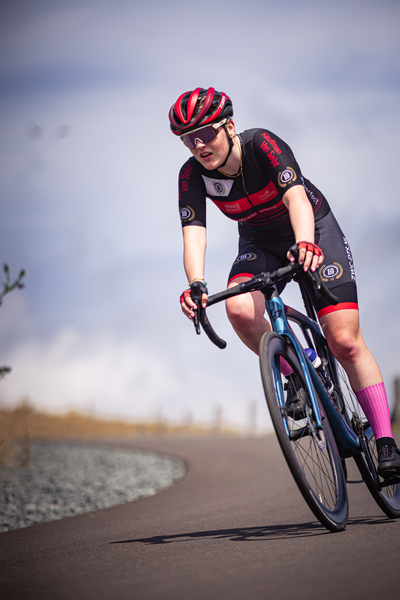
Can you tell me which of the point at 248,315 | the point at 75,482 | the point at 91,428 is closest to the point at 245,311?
the point at 248,315

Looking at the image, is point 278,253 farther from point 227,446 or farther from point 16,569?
point 227,446

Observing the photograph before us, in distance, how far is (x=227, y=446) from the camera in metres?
14.9

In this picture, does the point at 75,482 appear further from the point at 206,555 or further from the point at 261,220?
the point at 206,555

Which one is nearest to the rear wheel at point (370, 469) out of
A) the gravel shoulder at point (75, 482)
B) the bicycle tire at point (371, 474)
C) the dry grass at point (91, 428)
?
the bicycle tire at point (371, 474)

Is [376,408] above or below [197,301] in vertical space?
below

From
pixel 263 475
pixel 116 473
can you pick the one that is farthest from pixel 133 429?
pixel 263 475

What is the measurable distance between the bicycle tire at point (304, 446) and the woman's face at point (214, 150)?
1.24m

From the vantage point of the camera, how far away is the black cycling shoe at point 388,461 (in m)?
3.46

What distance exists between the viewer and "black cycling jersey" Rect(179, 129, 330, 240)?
3.56m

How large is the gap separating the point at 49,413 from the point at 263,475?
61.8 feet

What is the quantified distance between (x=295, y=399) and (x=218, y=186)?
1.56m

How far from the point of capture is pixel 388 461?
3.49 meters

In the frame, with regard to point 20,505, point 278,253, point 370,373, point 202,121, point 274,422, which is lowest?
point 20,505

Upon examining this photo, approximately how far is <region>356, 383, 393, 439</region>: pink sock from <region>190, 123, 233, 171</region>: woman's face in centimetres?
180
